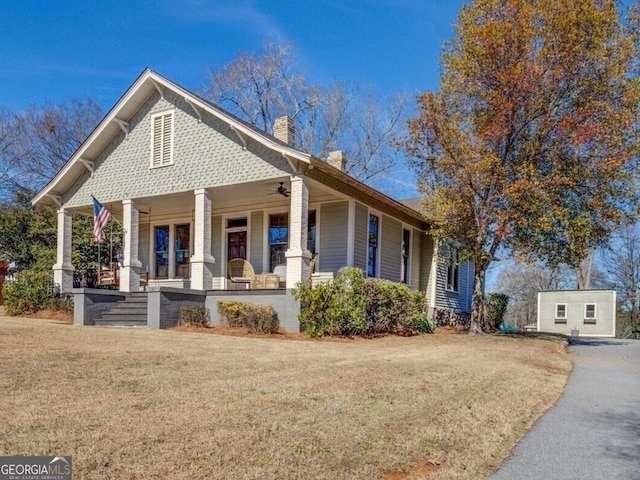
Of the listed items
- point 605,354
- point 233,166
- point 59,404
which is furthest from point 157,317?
point 605,354

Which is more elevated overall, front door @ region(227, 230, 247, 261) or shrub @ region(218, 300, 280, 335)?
front door @ region(227, 230, 247, 261)

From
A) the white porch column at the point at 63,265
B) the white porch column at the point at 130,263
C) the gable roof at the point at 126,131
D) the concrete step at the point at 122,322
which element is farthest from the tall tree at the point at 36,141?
the concrete step at the point at 122,322

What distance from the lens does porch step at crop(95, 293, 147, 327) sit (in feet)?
41.7

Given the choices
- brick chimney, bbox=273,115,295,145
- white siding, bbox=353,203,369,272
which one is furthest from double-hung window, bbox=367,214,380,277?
brick chimney, bbox=273,115,295,145

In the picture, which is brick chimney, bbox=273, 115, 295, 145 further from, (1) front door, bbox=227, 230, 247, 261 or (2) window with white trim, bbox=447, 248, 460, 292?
(2) window with white trim, bbox=447, 248, 460, 292

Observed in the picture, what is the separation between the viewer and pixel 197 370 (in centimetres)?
607

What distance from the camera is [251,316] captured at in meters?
11.7

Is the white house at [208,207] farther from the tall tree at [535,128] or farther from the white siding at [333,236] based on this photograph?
the tall tree at [535,128]

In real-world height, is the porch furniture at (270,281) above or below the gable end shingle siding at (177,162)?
below

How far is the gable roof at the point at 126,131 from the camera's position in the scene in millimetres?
12836

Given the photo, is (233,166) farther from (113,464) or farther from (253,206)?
(113,464)

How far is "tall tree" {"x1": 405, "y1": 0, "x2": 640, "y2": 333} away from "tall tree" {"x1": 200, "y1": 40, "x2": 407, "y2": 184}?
1794cm

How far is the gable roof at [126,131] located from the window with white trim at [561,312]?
16.2m

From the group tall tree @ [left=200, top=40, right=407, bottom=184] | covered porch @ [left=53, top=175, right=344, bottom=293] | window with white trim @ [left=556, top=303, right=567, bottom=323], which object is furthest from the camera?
tall tree @ [left=200, top=40, right=407, bottom=184]
